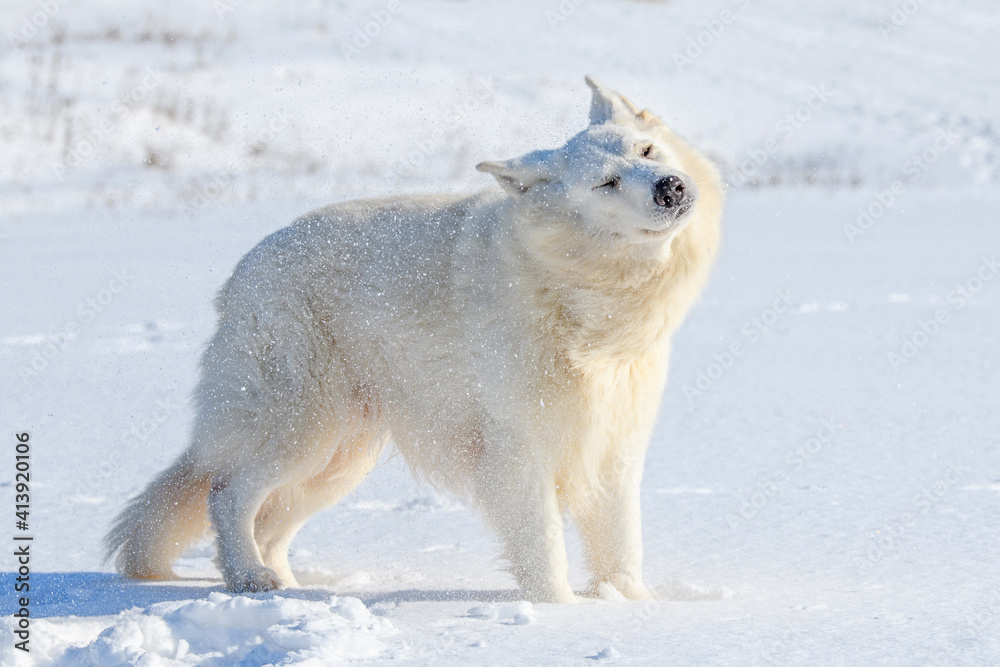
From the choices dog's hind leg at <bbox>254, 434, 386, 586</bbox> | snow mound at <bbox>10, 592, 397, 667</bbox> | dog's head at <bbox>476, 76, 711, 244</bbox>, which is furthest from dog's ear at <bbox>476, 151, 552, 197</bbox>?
snow mound at <bbox>10, 592, 397, 667</bbox>

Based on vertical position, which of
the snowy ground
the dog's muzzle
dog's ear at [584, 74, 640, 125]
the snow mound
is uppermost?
dog's ear at [584, 74, 640, 125]

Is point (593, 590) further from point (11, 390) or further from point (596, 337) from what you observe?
point (11, 390)

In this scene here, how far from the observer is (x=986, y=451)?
4.81 m

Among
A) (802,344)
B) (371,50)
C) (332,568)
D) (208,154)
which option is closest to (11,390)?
(332,568)

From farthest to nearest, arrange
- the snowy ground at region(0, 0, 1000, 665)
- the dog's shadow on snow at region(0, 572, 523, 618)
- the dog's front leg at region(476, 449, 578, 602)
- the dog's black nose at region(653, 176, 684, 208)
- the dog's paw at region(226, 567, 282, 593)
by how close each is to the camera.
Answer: the dog's paw at region(226, 567, 282, 593)
the dog's front leg at region(476, 449, 578, 602)
the dog's shadow on snow at region(0, 572, 523, 618)
the dog's black nose at region(653, 176, 684, 208)
the snowy ground at region(0, 0, 1000, 665)

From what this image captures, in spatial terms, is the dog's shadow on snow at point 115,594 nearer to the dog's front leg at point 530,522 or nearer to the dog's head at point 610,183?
the dog's front leg at point 530,522

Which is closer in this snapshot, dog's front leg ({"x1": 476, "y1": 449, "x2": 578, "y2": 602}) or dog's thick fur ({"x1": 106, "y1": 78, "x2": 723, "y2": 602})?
dog's thick fur ({"x1": 106, "y1": 78, "x2": 723, "y2": 602})

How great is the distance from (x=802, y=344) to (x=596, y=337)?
4237 mm

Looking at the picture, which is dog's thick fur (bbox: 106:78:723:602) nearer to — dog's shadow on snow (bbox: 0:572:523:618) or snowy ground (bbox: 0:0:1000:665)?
dog's shadow on snow (bbox: 0:572:523:618)

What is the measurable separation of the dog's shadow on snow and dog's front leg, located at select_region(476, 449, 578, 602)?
0.39 feet

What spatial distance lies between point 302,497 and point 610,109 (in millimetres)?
2059

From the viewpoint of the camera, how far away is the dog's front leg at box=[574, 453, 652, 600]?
3.76 m

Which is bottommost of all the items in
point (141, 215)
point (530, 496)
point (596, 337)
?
point (141, 215)

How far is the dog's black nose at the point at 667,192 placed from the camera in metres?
3.12
